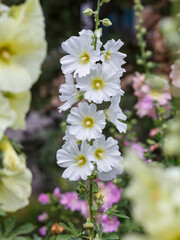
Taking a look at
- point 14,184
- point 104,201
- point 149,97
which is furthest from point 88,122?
point 149,97

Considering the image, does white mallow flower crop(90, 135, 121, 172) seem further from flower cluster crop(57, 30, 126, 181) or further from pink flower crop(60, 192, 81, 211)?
pink flower crop(60, 192, 81, 211)

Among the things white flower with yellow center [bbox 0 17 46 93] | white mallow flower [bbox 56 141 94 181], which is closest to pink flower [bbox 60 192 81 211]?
white mallow flower [bbox 56 141 94 181]

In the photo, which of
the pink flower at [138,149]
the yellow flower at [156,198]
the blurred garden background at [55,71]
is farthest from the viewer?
the blurred garden background at [55,71]

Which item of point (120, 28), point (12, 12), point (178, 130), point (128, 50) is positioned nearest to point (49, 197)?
point (12, 12)

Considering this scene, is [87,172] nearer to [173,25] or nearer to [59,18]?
[173,25]

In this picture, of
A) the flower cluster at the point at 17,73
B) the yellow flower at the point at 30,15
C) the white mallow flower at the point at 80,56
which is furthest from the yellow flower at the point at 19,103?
the white mallow flower at the point at 80,56

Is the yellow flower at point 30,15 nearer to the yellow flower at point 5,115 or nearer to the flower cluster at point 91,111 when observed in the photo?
the yellow flower at point 5,115
